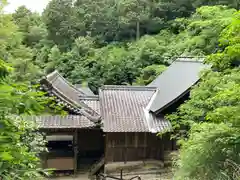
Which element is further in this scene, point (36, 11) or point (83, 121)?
point (36, 11)

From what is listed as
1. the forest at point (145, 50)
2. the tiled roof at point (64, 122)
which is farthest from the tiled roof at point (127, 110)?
the forest at point (145, 50)

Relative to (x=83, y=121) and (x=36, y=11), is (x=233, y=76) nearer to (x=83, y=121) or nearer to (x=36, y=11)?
(x=83, y=121)

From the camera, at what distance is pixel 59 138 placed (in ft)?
47.4

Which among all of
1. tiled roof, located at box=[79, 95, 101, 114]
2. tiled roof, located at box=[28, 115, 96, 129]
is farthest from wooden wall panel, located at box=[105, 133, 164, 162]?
tiled roof, located at box=[79, 95, 101, 114]

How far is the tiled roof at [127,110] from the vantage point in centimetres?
1257

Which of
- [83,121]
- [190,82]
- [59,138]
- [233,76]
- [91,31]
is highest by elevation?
[91,31]

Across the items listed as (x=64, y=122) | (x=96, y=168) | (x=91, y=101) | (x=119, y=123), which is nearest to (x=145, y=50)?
(x=91, y=101)

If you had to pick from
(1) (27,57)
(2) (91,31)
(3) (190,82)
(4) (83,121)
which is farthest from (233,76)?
→ (2) (91,31)

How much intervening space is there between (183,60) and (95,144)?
19.1 ft

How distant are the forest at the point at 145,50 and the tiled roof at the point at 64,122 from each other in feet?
1.35

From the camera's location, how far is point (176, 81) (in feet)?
46.9

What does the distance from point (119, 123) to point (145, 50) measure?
50.0 feet

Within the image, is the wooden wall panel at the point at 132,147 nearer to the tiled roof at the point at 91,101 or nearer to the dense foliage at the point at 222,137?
the tiled roof at the point at 91,101

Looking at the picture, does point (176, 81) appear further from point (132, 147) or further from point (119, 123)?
point (132, 147)
